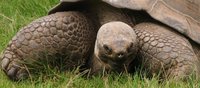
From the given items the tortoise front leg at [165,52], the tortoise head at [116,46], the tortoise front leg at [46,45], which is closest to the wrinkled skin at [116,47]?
the tortoise head at [116,46]

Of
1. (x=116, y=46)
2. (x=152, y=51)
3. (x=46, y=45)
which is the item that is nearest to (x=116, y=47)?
(x=116, y=46)

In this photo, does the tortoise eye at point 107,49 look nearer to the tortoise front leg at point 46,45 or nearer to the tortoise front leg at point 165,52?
the tortoise front leg at point 165,52

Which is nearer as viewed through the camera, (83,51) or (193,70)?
(193,70)

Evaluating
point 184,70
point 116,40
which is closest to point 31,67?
point 116,40

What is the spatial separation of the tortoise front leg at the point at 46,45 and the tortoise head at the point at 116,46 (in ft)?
1.07

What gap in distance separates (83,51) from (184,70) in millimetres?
817

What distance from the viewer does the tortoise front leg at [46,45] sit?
461 centimetres

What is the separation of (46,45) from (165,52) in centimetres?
90

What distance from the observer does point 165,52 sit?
4.39 meters

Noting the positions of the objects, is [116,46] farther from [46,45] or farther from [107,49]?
[46,45]

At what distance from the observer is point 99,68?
4574mm

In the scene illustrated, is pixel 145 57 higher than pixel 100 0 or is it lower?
lower

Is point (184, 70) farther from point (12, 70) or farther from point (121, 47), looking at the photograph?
point (12, 70)

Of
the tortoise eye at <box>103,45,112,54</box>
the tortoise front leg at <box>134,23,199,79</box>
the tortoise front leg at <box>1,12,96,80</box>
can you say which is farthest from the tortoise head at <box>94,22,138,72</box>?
the tortoise front leg at <box>1,12,96,80</box>
